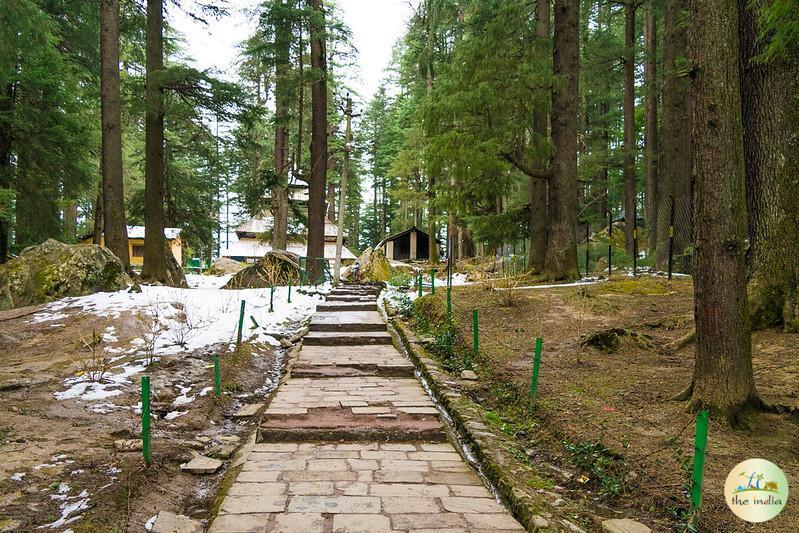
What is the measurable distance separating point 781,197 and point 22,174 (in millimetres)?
16626

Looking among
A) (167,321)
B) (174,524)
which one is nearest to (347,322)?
(167,321)

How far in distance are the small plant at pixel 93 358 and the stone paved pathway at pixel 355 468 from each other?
1.97 meters

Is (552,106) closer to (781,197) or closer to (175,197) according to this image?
(781,197)

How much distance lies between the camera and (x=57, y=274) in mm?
9086

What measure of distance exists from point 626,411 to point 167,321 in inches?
267

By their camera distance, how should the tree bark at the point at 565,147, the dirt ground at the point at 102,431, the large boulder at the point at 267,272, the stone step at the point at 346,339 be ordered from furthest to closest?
the large boulder at the point at 267,272 → the tree bark at the point at 565,147 → the stone step at the point at 346,339 → the dirt ground at the point at 102,431

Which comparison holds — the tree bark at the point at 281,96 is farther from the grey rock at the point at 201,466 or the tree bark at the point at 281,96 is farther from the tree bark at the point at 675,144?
the grey rock at the point at 201,466

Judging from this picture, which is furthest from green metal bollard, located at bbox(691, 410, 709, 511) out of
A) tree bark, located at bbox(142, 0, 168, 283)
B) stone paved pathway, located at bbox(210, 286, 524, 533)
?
tree bark, located at bbox(142, 0, 168, 283)

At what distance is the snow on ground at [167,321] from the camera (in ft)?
17.4

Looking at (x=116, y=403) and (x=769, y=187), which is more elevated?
(x=769, y=187)

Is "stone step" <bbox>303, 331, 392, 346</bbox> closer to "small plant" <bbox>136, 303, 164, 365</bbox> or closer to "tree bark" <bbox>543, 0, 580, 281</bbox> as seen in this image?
"small plant" <bbox>136, 303, 164, 365</bbox>

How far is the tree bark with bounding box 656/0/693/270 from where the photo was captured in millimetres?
12656

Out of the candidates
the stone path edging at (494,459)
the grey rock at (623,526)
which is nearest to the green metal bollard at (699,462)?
the grey rock at (623,526)

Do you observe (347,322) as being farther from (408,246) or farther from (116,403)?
(408,246)
